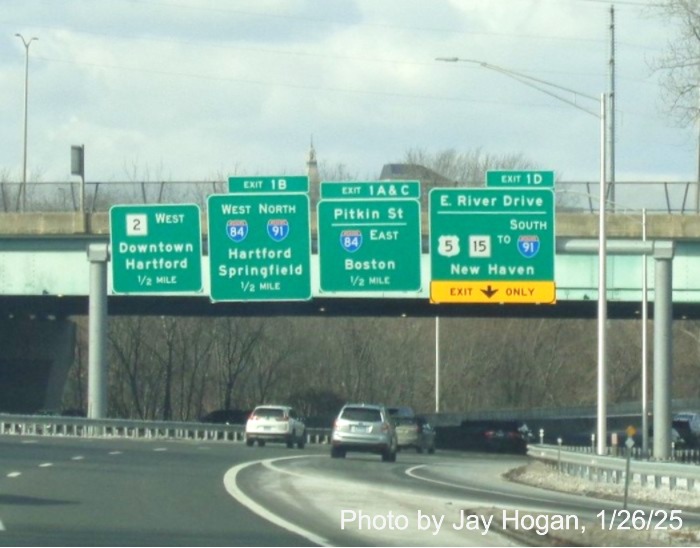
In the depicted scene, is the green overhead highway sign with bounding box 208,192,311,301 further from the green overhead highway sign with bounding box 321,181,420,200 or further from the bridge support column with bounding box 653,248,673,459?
the bridge support column with bounding box 653,248,673,459

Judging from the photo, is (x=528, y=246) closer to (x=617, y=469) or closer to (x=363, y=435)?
(x=363, y=435)

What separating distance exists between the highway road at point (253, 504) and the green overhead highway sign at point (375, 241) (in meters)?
11.0

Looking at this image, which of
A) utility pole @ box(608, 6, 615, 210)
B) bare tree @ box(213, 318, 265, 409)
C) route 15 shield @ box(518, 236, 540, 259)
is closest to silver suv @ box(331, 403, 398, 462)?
route 15 shield @ box(518, 236, 540, 259)

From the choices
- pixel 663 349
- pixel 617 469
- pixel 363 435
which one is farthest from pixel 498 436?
pixel 617 469

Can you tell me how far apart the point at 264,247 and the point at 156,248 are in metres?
3.30

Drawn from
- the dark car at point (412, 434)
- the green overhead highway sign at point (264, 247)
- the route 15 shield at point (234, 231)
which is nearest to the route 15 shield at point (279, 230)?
the green overhead highway sign at point (264, 247)

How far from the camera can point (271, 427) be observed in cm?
4575

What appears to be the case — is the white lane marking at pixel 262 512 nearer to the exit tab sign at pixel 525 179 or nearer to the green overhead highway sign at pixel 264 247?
the green overhead highway sign at pixel 264 247

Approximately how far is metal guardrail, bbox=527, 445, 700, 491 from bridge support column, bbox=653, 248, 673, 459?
8.51m

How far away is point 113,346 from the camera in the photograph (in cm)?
A: 9050

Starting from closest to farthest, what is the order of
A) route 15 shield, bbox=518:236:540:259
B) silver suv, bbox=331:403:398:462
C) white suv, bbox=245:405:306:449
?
silver suv, bbox=331:403:398:462
route 15 shield, bbox=518:236:540:259
white suv, bbox=245:405:306:449

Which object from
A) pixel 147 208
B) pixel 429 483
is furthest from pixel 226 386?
pixel 429 483

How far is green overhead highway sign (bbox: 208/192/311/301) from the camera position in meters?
43.0

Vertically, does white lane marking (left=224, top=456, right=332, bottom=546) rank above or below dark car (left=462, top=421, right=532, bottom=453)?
above
